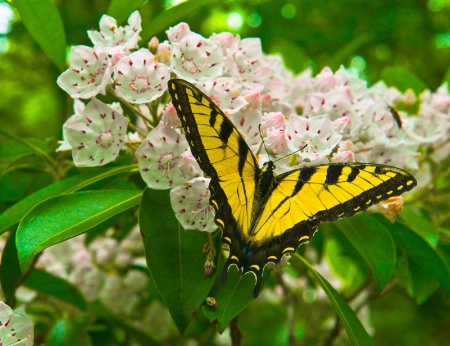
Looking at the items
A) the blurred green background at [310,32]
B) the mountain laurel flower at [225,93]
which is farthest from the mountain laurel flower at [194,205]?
the blurred green background at [310,32]

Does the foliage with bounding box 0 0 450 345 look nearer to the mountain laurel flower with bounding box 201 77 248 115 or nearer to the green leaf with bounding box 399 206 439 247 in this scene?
the green leaf with bounding box 399 206 439 247

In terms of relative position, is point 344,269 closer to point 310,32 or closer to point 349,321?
point 310,32

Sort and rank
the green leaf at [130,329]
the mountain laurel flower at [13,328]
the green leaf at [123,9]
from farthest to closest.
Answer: the green leaf at [130,329] < the green leaf at [123,9] < the mountain laurel flower at [13,328]

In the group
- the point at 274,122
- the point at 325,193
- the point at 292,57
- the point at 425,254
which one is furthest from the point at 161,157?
the point at 292,57

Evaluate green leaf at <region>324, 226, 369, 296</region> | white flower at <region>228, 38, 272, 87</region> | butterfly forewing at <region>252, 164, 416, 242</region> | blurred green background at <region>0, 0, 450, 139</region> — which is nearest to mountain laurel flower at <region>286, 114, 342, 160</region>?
butterfly forewing at <region>252, 164, 416, 242</region>

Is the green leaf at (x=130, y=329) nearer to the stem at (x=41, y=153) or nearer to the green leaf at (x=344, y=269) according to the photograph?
the stem at (x=41, y=153)

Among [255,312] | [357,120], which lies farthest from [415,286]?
[255,312]

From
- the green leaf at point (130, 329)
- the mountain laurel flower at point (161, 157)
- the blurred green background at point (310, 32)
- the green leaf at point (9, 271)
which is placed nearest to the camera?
the mountain laurel flower at point (161, 157)
